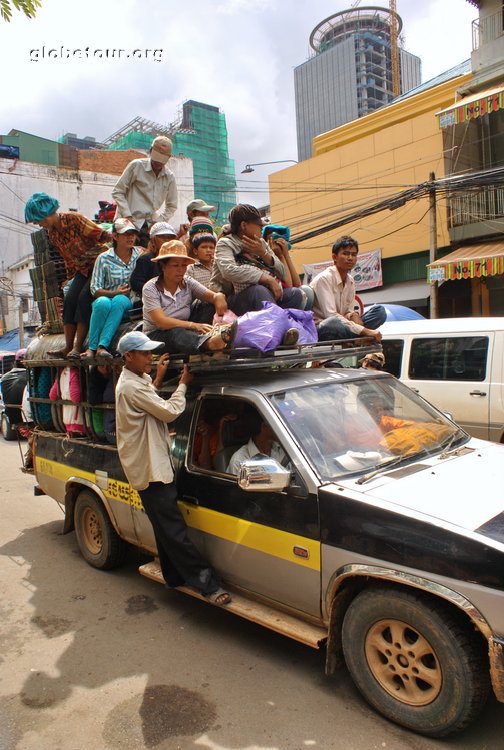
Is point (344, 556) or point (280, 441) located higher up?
point (280, 441)

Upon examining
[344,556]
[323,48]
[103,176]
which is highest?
[323,48]

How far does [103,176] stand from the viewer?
40.2 metres

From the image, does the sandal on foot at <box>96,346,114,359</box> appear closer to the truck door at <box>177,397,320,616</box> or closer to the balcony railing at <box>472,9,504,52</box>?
the truck door at <box>177,397,320,616</box>

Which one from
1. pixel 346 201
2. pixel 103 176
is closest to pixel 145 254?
pixel 346 201

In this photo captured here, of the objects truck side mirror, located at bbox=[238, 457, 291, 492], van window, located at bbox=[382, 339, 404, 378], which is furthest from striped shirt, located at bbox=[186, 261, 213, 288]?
van window, located at bbox=[382, 339, 404, 378]

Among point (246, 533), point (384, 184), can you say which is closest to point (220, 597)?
point (246, 533)

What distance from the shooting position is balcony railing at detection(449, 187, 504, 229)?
14266 millimetres

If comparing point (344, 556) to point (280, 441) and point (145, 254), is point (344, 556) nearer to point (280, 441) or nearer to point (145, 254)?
point (280, 441)

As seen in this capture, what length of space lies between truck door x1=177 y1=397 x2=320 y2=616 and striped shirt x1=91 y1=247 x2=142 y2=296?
1.96m

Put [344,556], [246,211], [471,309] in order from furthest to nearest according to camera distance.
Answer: [471,309], [246,211], [344,556]

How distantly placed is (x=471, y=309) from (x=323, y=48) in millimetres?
84359

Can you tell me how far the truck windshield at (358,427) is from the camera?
10.2 ft

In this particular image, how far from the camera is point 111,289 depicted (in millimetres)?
5102

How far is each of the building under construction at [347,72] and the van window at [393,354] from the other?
6986 cm
